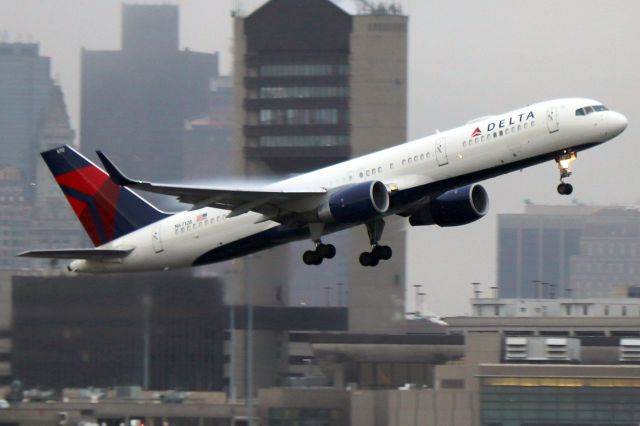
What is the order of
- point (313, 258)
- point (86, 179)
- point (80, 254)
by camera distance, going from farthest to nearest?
point (86, 179), point (80, 254), point (313, 258)

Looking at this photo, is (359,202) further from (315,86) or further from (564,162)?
(315,86)

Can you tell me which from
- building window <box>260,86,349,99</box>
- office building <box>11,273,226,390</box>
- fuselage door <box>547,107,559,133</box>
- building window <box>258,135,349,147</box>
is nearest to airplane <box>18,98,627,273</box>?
fuselage door <box>547,107,559,133</box>

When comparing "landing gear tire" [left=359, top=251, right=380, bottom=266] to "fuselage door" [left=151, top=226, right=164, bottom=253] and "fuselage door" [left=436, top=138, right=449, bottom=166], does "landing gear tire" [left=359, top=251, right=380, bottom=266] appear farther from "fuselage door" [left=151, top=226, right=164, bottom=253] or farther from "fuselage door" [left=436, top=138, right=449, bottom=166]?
"fuselage door" [left=151, top=226, right=164, bottom=253]

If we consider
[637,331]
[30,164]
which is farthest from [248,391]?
[30,164]

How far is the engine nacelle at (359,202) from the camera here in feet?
124

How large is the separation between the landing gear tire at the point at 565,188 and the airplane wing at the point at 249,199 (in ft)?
20.4

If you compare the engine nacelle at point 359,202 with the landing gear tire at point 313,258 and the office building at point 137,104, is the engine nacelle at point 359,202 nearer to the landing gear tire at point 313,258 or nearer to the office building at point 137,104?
the landing gear tire at point 313,258

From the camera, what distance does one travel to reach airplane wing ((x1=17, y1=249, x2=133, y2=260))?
4000 cm

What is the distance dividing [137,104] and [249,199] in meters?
116

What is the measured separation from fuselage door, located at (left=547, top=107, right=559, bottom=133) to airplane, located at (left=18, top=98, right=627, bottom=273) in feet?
0.08

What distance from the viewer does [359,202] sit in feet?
124

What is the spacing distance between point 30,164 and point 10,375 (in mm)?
103368

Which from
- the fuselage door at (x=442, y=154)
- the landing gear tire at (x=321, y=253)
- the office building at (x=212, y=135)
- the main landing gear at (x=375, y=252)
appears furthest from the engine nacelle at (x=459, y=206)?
the office building at (x=212, y=135)

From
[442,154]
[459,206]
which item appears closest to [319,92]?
[459,206]
